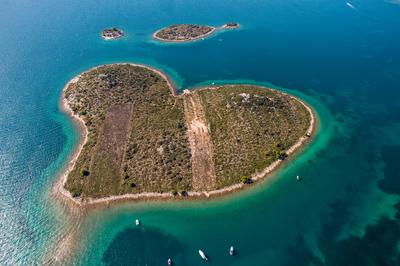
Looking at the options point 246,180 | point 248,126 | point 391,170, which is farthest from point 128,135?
point 391,170

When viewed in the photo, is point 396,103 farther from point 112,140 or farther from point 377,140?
point 112,140

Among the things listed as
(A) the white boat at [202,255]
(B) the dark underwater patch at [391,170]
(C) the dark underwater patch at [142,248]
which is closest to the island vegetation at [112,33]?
(C) the dark underwater patch at [142,248]

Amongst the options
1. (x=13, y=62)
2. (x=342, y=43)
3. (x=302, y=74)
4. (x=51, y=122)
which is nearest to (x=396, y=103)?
(x=302, y=74)

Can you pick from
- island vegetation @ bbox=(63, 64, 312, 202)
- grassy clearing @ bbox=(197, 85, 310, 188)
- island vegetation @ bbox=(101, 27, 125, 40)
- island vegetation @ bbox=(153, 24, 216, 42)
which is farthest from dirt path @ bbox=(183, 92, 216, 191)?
island vegetation @ bbox=(101, 27, 125, 40)

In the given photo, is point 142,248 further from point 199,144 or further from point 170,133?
point 170,133

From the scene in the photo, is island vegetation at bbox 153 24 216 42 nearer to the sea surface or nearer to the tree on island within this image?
the sea surface

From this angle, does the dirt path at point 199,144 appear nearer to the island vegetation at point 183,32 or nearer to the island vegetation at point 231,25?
the island vegetation at point 183,32
